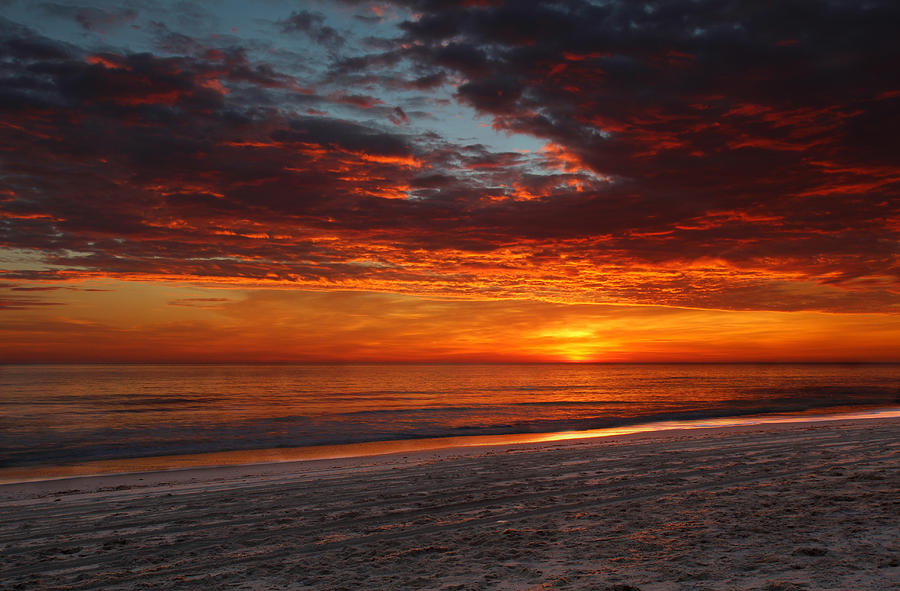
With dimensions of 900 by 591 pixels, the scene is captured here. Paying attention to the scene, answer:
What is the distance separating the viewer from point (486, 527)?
25.5 ft

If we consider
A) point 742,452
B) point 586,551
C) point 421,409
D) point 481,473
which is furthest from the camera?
point 421,409

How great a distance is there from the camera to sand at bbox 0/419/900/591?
5.79 meters

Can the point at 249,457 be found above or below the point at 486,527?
below

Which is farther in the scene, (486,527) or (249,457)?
(249,457)

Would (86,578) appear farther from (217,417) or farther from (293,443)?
Result: (217,417)

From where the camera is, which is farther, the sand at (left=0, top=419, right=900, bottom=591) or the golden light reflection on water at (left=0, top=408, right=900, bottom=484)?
the golden light reflection on water at (left=0, top=408, right=900, bottom=484)

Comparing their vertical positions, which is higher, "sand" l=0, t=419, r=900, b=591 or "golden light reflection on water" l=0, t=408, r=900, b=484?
"sand" l=0, t=419, r=900, b=591

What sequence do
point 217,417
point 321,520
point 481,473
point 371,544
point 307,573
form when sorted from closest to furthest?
point 307,573, point 371,544, point 321,520, point 481,473, point 217,417

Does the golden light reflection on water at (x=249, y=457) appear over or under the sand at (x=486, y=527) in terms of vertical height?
under

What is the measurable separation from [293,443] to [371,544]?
1765cm

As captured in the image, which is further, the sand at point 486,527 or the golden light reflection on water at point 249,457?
the golden light reflection on water at point 249,457

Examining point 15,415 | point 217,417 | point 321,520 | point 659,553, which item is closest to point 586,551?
point 659,553

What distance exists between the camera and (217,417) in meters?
34.0

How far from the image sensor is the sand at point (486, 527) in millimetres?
5785
